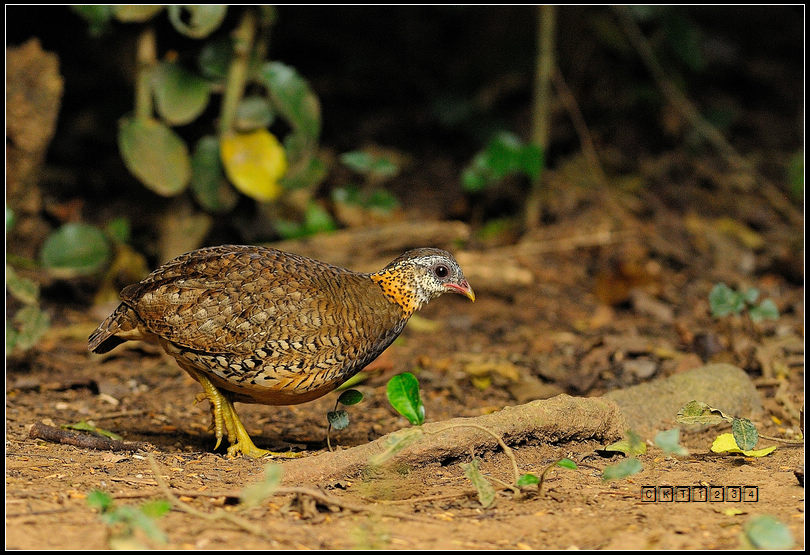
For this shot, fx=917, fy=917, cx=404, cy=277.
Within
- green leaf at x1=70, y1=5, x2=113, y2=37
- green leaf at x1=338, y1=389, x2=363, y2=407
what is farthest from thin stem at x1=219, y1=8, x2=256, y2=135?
green leaf at x1=338, y1=389, x2=363, y2=407

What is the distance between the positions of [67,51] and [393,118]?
11.6 ft

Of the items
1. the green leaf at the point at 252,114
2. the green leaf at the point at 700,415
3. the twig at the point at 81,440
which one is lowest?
the twig at the point at 81,440

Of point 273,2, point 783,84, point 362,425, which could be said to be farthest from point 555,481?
point 783,84

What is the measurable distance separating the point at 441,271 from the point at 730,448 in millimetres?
1656

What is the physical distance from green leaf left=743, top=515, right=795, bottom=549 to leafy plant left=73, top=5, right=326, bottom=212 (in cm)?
458

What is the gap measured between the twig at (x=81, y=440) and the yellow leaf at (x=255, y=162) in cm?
268

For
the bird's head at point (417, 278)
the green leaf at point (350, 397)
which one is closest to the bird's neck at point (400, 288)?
the bird's head at point (417, 278)

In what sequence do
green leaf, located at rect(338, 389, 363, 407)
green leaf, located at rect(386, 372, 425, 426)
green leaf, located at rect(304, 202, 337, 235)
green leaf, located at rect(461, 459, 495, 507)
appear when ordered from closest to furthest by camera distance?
green leaf, located at rect(461, 459, 495, 507)
green leaf, located at rect(386, 372, 425, 426)
green leaf, located at rect(338, 389, 363, 407)
green leaf, located at rect(304, 202, 337, 235)

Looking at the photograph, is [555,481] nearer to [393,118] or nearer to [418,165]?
[418,165]

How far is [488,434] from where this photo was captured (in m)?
3.96

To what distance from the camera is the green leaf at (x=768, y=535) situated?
2773 mm

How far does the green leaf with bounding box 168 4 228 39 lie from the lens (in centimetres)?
610

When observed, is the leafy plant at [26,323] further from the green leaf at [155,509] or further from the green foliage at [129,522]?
the green leaf at [155,509]

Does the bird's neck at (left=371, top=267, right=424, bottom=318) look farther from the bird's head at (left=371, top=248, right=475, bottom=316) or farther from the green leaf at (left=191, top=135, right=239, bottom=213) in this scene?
the green leaf at (left=191, top=135, right=239, bottom=213)
